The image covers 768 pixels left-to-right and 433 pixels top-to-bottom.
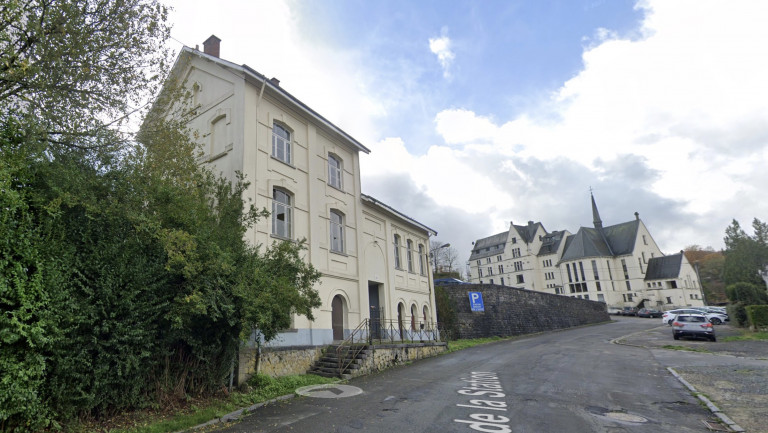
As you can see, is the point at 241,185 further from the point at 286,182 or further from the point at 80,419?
the point at 80,419

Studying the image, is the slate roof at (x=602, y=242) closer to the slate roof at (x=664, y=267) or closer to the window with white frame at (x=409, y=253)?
the slate roof at (x=664, y=267)

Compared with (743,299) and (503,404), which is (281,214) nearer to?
(503,404)

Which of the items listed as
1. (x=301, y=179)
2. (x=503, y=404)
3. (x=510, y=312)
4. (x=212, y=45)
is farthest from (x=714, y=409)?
(x=510, y=312)

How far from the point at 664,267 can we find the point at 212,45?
241 feet

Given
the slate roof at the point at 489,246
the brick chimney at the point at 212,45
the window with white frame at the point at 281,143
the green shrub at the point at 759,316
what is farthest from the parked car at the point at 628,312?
the brick chimney at the point at 212,45

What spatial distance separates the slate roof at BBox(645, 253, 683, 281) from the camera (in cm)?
6452

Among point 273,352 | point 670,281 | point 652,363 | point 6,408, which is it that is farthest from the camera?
point 670,281

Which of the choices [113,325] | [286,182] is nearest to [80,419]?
[113,325]

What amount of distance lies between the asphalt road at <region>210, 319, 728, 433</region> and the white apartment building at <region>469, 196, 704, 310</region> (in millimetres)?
59297

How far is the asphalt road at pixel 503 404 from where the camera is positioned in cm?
750

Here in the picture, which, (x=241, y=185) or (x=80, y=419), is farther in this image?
(x=241, y=185)

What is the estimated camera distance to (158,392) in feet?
28.9

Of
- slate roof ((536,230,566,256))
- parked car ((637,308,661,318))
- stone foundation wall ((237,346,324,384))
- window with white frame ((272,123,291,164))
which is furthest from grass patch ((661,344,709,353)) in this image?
slate roof ((536,230,566,256))

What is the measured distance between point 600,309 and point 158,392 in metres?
52.2
